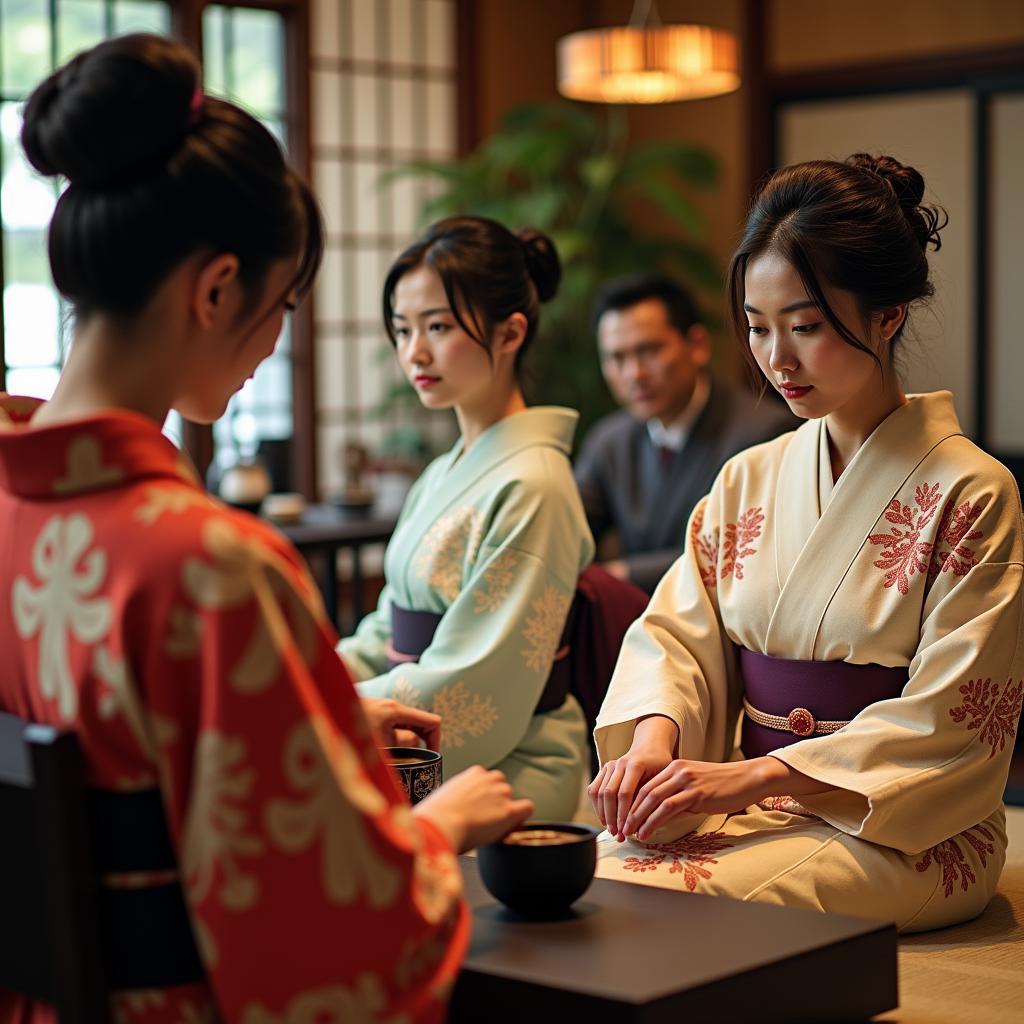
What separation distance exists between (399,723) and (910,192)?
3.29ft

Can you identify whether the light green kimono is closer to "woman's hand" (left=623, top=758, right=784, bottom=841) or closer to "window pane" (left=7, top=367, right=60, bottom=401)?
"woman's hand" (left=623, top=758, right=784, bottom=841)

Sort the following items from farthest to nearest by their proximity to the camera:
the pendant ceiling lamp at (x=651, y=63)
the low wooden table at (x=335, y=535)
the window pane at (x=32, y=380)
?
the window pane at (x=32, y=380)
the pendant ceiling lamp at (x=651, y=63)
the low wooden table at (x=335, y=535)

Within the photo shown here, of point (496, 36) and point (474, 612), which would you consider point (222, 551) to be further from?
point (496, 36)

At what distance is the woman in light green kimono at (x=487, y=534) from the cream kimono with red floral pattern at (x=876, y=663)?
1.36 feet

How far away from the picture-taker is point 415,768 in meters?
1.86

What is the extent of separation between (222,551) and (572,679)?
174 centimetres

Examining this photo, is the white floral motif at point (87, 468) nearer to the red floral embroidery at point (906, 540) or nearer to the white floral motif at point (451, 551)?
the red floral embroidery at point (906, 540)

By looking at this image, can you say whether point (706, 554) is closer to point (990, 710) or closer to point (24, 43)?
point (990, 710)

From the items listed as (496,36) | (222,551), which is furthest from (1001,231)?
(222,551)

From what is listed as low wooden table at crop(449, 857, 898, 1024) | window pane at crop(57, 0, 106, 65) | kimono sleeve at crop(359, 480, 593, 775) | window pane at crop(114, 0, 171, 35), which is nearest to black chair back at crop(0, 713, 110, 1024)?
low wooden table at crop(449, 857, 898, 1024)

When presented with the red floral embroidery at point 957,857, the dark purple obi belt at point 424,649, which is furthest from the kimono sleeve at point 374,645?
the red floral embroidery at point 957,857

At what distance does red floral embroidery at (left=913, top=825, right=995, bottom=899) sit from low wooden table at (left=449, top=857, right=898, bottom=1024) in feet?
1.75

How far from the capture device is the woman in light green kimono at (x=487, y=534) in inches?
102

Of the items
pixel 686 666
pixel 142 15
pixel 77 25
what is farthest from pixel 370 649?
pixel 142 15
